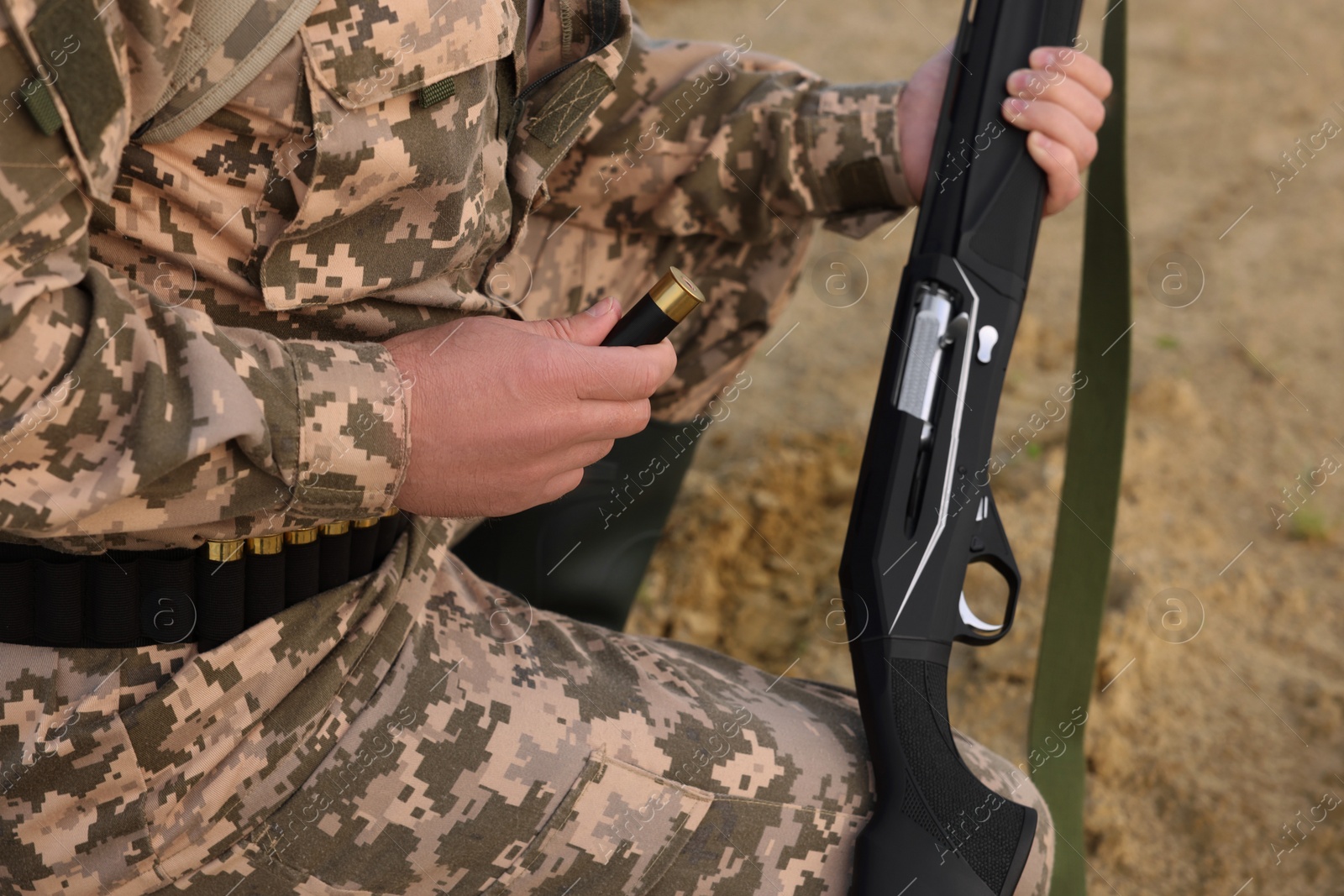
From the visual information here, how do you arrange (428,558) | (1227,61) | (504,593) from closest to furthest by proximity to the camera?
(428,558) → (504,593) → (1227,61)

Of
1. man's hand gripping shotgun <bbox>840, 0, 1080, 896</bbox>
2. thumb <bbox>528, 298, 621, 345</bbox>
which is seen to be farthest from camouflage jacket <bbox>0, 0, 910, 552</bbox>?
man's hand gripping shotgun <bbox>840, 0, 1080, 896</bbox>

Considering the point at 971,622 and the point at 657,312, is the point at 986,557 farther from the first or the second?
the point at 657,312

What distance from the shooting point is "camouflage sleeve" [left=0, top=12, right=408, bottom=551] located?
29.3 inches

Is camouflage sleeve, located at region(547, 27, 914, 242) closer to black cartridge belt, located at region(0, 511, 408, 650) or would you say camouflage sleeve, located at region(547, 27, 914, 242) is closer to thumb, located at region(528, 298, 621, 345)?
thumb, located at region(528, 298, 621, 345)

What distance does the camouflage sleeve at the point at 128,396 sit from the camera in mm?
745

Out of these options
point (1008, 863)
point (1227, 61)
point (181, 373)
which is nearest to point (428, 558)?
point (181, 373)

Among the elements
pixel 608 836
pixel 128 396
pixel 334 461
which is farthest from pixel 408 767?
pixel 128 396

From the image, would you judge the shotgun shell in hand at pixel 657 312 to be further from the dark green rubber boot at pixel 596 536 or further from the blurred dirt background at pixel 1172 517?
the blurred dirt background at pixel 1172 517

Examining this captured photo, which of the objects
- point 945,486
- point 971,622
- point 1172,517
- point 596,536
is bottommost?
point 1172,517

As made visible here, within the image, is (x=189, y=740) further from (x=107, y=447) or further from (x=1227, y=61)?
(x=1227, y=61)

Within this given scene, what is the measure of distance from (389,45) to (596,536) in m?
0.89

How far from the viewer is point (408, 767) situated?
96 centimetres

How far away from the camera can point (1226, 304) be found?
2961 mm

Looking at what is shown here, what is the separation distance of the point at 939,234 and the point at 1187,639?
1097 mm
